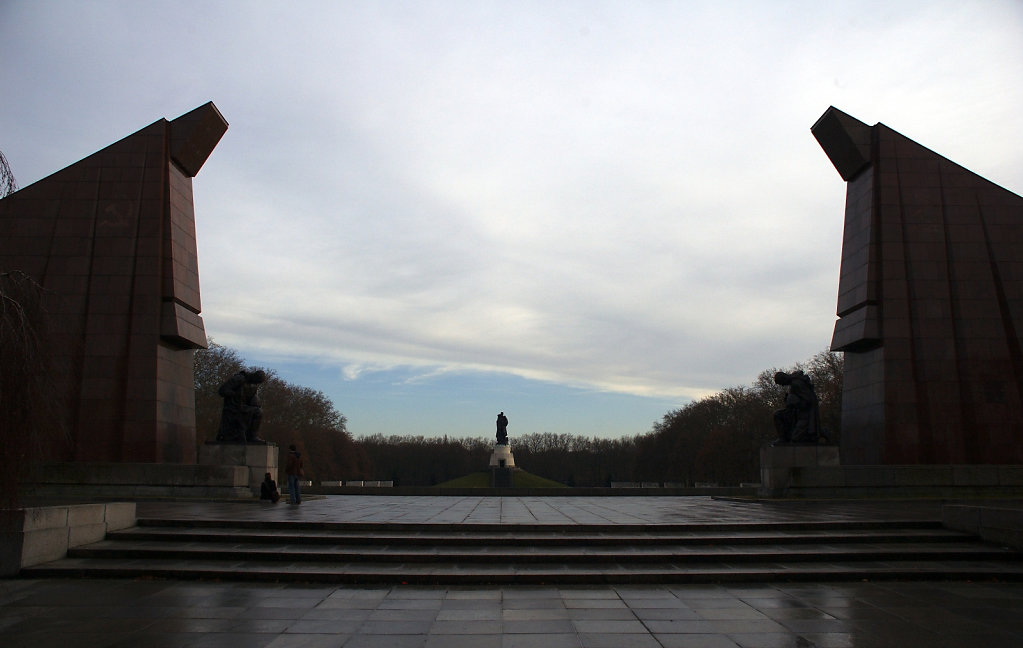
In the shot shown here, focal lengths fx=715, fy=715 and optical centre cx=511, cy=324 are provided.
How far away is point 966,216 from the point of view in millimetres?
20578

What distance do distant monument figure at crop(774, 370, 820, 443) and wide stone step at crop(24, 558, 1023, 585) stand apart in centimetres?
987

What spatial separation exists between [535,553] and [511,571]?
79cm

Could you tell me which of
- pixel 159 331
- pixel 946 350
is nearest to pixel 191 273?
pixel 159 331

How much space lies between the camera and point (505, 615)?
721 centimetres

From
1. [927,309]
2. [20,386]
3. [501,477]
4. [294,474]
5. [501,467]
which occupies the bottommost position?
[501,477]

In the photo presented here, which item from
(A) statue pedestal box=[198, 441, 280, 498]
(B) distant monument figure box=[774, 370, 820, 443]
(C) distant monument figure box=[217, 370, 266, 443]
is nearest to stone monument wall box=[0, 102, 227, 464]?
(A) statue pedestal box=[198, 441, 280, 498]

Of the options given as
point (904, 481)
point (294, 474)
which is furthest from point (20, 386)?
point (904, 481)

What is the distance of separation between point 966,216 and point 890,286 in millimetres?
3210

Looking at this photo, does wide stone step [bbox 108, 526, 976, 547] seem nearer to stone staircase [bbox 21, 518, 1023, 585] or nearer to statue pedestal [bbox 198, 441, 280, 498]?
A: stone staircase [bbox 21, 518, 1023, 585]

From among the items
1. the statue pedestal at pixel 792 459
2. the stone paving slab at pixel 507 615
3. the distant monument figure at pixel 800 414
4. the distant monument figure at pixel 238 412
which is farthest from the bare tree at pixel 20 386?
the distant monument figure at pixel 800 414

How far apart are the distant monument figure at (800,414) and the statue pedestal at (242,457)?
1392 cm

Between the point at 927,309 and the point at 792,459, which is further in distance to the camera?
the point at 927,309

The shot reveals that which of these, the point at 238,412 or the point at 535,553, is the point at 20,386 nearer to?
the point at 535,553

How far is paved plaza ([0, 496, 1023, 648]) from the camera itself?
6.33 meters
